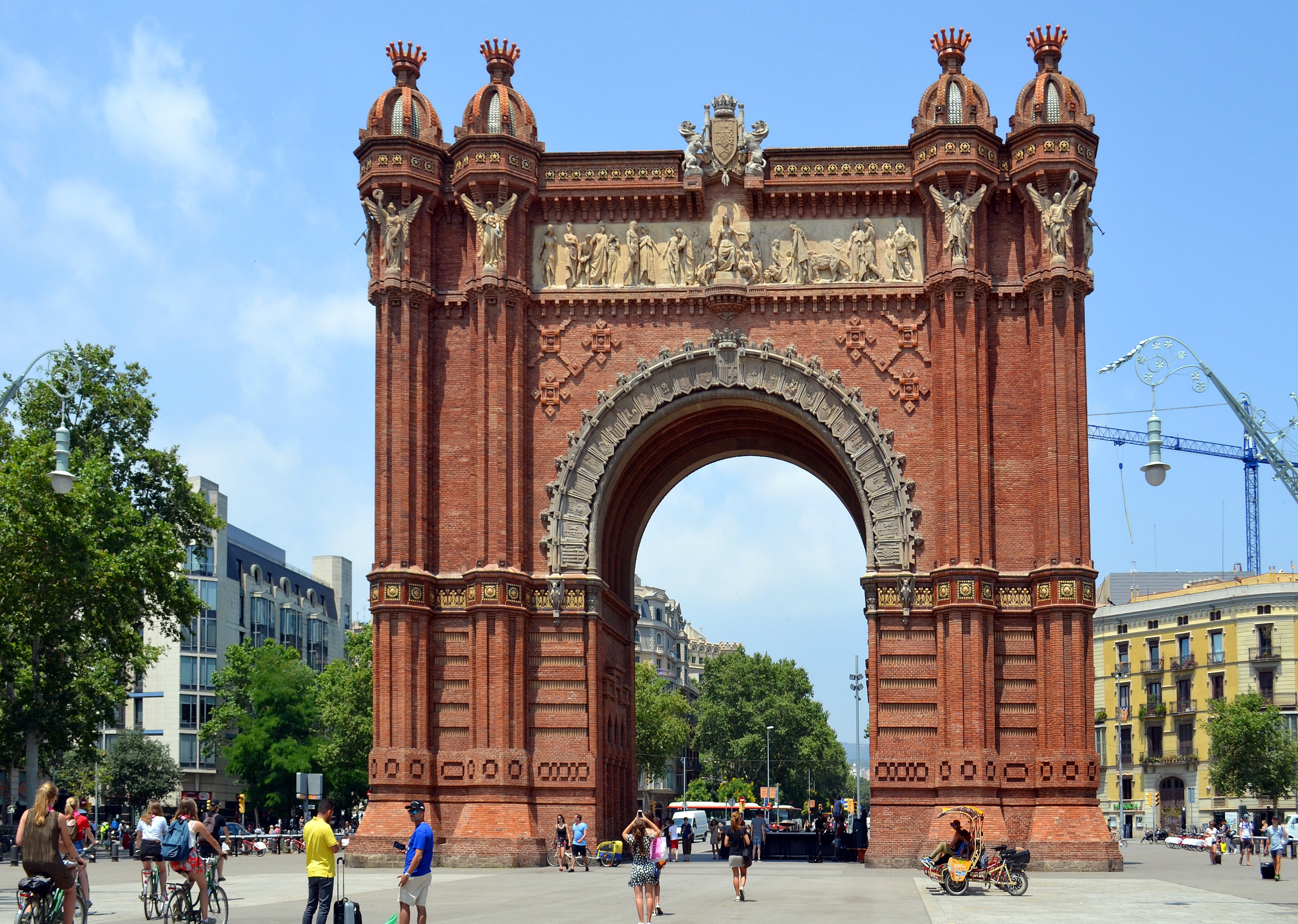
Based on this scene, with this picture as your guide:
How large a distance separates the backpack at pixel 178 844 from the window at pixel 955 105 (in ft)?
92.5

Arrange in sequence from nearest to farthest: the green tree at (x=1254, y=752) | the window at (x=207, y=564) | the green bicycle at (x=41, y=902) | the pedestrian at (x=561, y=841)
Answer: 1. the green bicycle at (x=41, y=902)
2. the pedestrian at (x=561, y=841)
3. the green tree at (x=1254, y=752)
4. the window at (x=207, y=564)

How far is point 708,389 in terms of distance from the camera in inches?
1699

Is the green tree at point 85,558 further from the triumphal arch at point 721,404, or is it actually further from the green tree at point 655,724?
the green tree at point 655,724

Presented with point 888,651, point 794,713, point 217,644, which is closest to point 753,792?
point 794,713

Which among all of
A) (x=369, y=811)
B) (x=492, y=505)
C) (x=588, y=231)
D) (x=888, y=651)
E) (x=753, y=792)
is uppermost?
(x=588, y=231)

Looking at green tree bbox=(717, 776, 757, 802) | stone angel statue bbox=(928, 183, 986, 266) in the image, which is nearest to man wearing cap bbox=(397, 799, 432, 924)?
stone angel statue bbox=(928, 183, 986, 266)

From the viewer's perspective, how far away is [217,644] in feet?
316

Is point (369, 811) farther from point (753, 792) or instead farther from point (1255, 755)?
point (753, 792)

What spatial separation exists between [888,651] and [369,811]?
44.6ft

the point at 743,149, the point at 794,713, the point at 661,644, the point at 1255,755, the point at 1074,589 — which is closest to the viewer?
the point at 1074,589

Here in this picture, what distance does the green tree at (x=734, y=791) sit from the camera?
122688 millimetres

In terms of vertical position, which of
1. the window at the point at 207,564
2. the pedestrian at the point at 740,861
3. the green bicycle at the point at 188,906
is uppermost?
the window at the point at 207,564

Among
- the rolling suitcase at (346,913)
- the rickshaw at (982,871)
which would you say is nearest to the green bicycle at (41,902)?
the rolling suitcase at (346,913)

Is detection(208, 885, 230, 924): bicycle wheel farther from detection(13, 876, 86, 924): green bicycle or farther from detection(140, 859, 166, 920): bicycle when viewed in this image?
detection(13, 876, 86, 924): green bicycle
